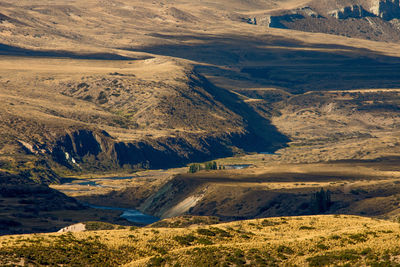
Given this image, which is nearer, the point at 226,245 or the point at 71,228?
the point at 226,245

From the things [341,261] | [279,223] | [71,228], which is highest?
[341,261]

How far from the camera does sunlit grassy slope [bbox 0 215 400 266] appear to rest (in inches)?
3231

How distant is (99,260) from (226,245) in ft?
47.3

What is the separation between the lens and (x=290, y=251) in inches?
3388

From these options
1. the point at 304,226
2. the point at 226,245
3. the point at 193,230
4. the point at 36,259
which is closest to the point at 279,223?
the point at 304,226

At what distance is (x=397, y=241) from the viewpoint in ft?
280

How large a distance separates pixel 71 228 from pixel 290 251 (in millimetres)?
72639

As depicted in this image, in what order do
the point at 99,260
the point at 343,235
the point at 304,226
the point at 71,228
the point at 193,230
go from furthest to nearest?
1. the point at 71,228
2. the point at 304,226
3. the point at 193,230
4. the point at 343,235
5. the point at 99,260

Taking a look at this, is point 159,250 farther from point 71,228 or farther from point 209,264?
point 71,228

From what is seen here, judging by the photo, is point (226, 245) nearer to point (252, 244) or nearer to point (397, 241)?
point (252, 244)

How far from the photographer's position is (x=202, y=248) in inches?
3401

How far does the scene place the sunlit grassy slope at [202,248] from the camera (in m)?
82.1

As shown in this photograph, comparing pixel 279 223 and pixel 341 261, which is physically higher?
pixel 341 261

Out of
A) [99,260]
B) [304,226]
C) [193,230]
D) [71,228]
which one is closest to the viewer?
[99,260]
